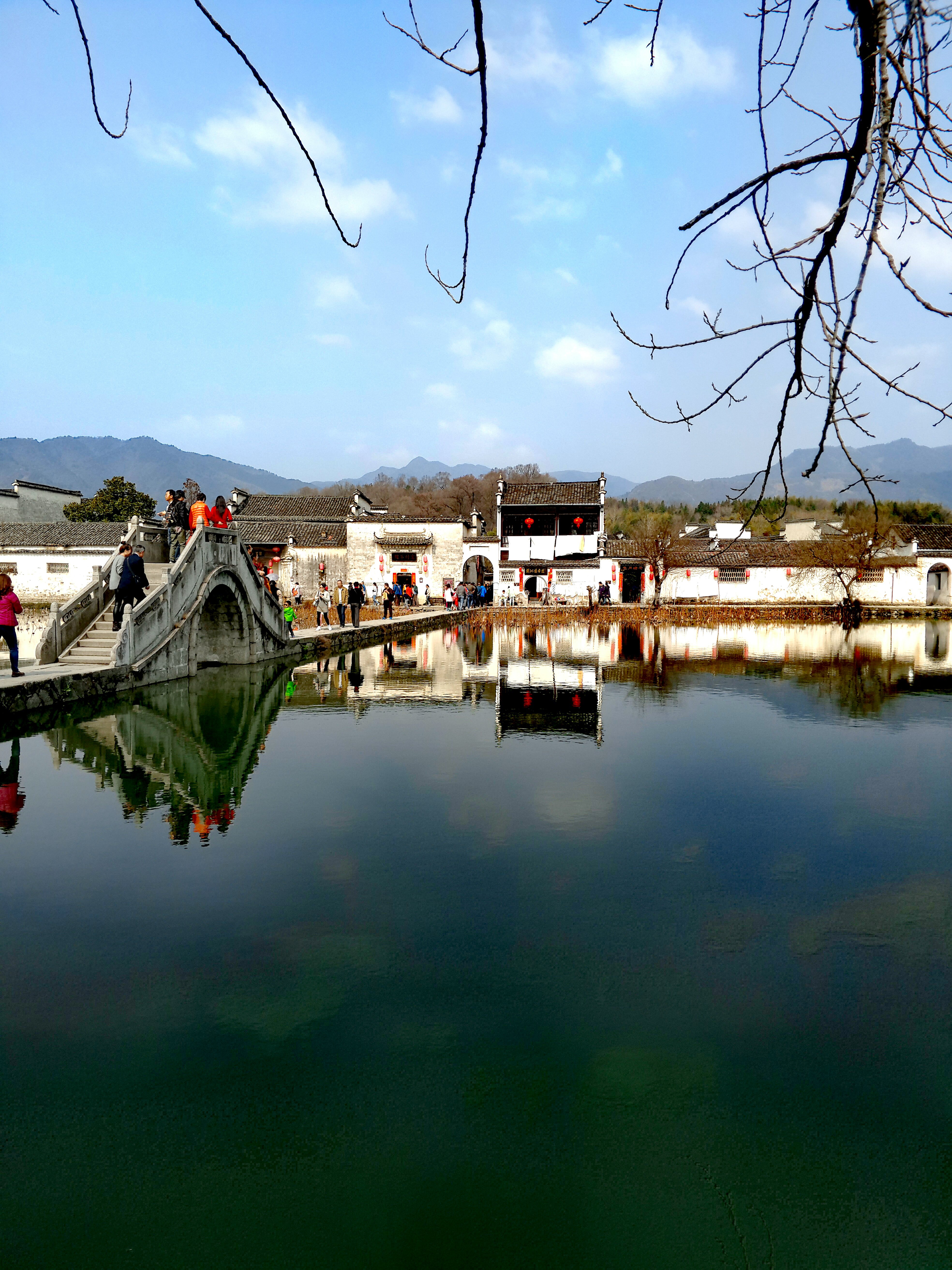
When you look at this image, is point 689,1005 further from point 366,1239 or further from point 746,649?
point 746,649

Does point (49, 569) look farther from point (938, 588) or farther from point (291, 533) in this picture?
point (938, 588)

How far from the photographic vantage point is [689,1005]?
451 centimetres

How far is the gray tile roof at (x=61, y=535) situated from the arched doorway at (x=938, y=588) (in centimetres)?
4429

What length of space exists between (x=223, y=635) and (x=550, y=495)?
3088cm

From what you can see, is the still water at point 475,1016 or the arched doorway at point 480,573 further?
the arched doorway at point 480,573

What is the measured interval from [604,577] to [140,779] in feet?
126

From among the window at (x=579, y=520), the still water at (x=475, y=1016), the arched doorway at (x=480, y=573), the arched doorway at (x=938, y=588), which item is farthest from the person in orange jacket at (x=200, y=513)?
the arched doorway at (x=938, y=588)

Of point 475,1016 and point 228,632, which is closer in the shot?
point 475,1016

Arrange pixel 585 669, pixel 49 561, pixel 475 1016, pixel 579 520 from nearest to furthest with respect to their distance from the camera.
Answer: pixel 475 1016
pixel 585 669
pixel 49 561
pixel 579 520

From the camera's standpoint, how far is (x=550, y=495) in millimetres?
47031

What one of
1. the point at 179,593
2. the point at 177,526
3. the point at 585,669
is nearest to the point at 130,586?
the point at 179,593

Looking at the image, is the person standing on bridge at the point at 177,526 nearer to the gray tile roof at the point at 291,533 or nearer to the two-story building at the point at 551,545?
the gray tile roof at the point at 291,533

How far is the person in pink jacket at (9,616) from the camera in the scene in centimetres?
1195

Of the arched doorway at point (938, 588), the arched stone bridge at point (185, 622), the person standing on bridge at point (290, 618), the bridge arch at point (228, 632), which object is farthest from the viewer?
the arched doorway at point (938, 588)
